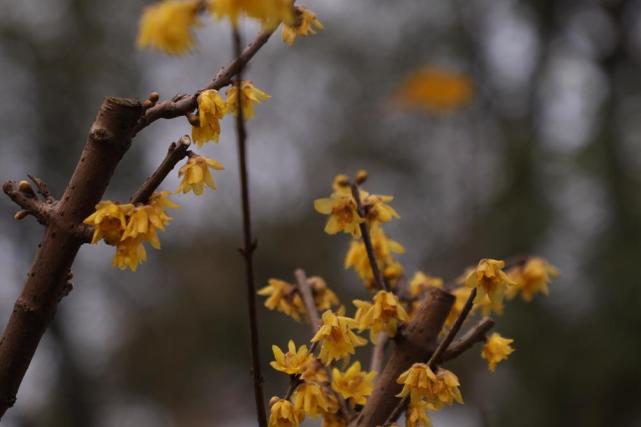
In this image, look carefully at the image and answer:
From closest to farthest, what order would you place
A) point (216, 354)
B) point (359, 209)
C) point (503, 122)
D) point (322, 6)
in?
point (359, 209) < point (503, 122) < point (322, 6) < point (216, 354)

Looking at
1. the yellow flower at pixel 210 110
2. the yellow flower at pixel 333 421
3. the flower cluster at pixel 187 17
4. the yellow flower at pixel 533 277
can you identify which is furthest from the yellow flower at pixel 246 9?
the yellow flower at pixel 533 277

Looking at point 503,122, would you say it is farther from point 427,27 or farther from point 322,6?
point 322,6

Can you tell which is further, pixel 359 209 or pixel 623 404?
pixel 623 404

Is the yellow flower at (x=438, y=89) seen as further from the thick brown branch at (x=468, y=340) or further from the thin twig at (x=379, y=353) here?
the thick brown branch at (x=468, y=340)

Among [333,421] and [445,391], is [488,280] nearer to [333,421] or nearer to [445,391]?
[445,391]

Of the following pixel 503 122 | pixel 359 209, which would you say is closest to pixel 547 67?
pixel 503 122

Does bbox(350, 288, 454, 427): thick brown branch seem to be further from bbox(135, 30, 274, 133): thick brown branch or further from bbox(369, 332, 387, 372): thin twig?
bbox(135, 30, 274, 133): thick brown branch

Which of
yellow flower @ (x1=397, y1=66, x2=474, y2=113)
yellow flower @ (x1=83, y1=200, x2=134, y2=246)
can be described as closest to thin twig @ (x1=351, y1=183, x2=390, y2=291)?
yellow flower @ (x1=83, y1=200, x2=134, y2=246)
